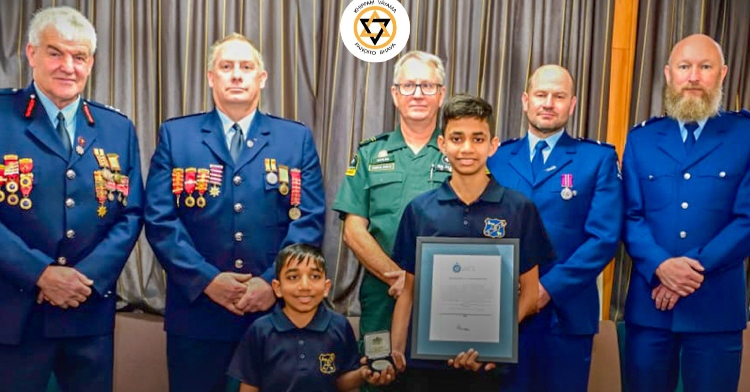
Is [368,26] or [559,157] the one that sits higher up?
[368,26]

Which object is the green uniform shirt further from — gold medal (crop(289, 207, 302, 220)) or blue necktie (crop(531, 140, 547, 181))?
blue necktie (crop(531, 140, 547, 181))

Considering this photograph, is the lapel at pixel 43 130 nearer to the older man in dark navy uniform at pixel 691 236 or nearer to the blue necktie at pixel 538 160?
the blue necktie at pixel 538 160

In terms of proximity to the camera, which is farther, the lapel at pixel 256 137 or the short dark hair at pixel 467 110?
the lapel at pixel 256 137

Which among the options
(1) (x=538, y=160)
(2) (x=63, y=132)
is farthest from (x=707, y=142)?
(2) (x=63, y=132)

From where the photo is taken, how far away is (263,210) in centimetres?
332

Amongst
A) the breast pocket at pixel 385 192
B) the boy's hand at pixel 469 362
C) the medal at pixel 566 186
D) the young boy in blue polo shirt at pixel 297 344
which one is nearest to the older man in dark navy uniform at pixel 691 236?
the medal at pixel 566 186

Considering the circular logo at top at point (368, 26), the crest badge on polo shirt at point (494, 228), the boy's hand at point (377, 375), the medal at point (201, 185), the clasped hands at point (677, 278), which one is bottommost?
the boy's hand at point (377, 375)

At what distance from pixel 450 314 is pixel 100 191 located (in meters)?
1.38

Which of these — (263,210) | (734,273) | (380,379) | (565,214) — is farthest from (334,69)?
(734,273)

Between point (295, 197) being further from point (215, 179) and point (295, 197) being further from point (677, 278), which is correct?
point (677, 278)

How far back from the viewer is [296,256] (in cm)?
310

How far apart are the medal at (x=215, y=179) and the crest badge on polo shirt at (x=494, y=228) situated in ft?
3.47

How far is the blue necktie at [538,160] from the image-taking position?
3393mm

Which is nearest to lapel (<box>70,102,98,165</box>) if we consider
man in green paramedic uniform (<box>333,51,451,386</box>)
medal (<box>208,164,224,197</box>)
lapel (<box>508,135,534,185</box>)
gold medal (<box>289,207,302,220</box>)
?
medal (<box>208,164,224,197</box>)
